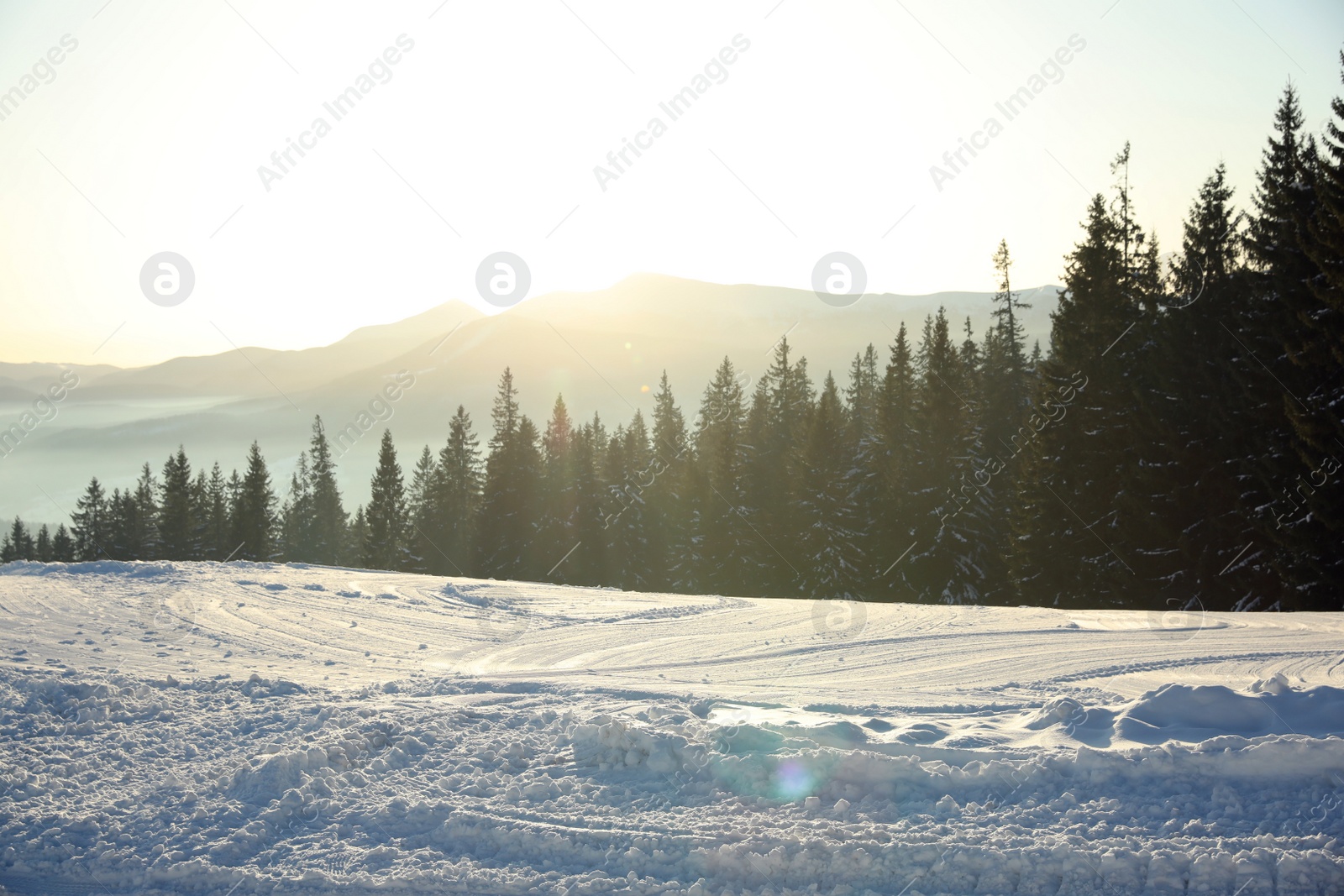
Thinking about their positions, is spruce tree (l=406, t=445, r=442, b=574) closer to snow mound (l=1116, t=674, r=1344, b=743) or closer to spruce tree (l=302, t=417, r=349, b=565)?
spruce tree (l=302, t=417, r=349, b=565)

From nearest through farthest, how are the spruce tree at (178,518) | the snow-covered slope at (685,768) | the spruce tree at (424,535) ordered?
1. the snow-covered slope at (685,768)
2. the spruce tree at (424,535)
3. the spruce tree at (178,518)

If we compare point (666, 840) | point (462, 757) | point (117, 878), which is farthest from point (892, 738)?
point (117, 878)

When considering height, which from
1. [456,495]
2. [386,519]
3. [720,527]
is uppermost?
[456,495]

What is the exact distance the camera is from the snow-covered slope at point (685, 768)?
4367 millimetres

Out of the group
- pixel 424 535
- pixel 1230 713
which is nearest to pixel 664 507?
pixel 424 535

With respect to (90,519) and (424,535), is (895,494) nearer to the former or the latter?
(424,535)

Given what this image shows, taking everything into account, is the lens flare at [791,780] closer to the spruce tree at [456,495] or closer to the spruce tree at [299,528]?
the spruce tree at [456,495]

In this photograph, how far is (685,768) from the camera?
5.43 m

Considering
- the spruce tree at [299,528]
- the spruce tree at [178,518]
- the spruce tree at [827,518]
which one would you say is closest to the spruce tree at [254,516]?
the spruce tree at [178,518]

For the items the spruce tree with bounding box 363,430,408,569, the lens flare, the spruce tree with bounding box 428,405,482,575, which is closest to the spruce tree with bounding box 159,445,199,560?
the spruce tree with bounding box 363,430,408,569

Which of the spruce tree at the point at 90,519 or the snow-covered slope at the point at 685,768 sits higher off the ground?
the spruce tree at the point at 90,519

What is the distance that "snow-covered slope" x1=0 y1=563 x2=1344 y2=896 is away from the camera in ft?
14.3

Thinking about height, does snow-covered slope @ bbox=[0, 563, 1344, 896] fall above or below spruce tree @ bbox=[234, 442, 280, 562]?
below

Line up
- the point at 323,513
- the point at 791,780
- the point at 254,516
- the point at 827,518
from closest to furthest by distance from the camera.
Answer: the point at 791,780
the point at 827,518
the point at 254,516
the point at 323,513
